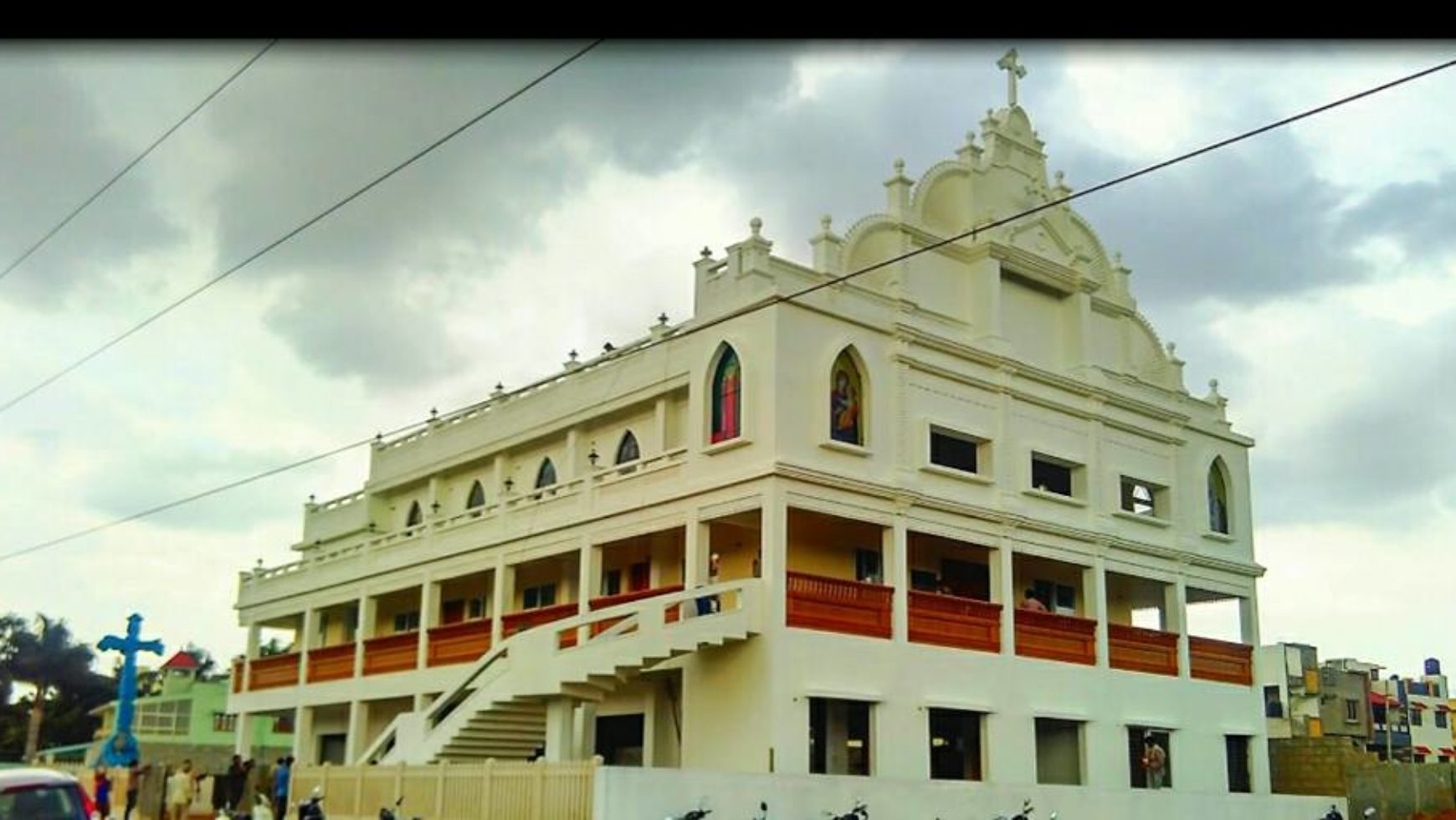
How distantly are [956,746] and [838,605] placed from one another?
16.6 ft

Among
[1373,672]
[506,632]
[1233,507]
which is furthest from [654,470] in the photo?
[1373,672]

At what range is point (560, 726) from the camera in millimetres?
26250

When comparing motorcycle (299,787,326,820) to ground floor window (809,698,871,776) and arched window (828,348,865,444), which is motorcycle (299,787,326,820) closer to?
ground floor window (809,698,871,776)

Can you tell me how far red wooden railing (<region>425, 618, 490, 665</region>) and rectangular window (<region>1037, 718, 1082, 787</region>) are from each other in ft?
38.6

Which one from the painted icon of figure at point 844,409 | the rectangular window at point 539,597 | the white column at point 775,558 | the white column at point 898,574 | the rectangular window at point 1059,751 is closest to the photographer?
the white column at point 775,558

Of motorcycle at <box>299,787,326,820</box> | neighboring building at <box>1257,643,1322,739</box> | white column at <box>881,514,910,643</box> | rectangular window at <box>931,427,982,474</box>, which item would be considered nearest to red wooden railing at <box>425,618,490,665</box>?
motorcycle at <box>299,787,326,820</box>

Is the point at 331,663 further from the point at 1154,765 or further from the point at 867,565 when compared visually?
the point at 1154,765

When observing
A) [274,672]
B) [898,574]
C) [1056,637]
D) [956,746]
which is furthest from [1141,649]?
[274,672]

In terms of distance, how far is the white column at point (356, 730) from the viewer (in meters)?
36.4

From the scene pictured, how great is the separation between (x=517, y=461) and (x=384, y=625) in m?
7.83

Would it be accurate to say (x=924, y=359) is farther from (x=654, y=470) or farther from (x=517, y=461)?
(x=517, y=461)

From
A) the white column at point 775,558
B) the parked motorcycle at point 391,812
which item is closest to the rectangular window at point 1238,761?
the white column at point 775,558

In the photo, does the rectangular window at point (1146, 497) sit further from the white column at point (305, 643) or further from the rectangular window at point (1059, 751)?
the white column at point (305, 643)

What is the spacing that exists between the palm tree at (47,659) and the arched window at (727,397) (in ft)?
201
